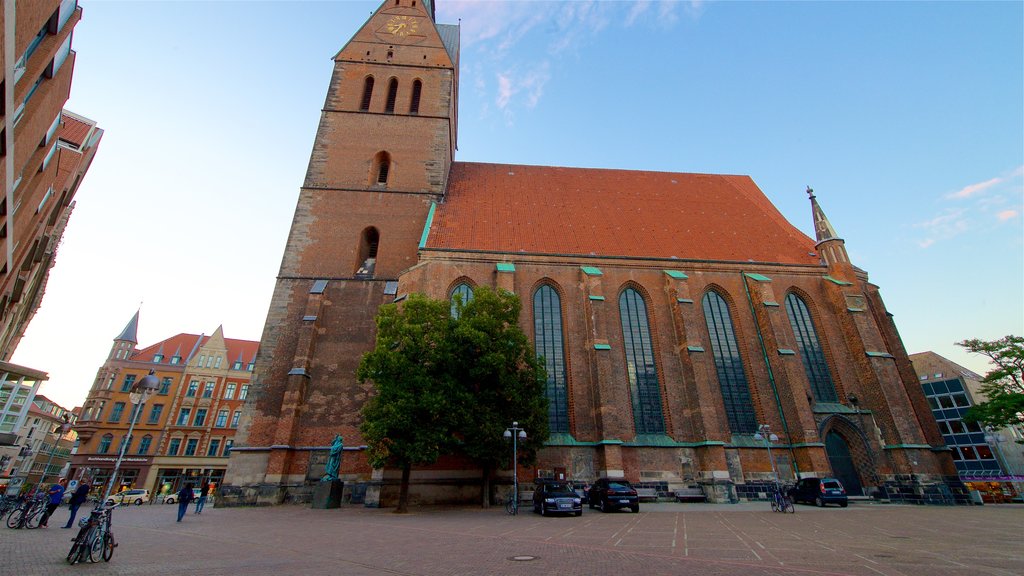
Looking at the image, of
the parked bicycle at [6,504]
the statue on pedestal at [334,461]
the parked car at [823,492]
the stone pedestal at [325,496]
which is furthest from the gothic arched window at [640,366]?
the parked bicycle at [6,504]

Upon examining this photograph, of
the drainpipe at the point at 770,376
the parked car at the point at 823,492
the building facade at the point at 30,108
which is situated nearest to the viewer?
the building facade at the point at 30,108

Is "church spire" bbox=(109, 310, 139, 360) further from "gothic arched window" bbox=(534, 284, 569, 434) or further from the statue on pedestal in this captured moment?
"gothic arched window" bbox=(534, 284, 569, 434)

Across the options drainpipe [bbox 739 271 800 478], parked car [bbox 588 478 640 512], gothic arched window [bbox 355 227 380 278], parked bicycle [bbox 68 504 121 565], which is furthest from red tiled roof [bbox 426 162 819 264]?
parked bicycle [bbox 68 504 121 565]

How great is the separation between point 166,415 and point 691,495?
44.2m

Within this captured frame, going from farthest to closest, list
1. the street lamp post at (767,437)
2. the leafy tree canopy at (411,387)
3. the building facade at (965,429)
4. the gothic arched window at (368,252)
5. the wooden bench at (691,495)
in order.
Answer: the building facade at (965,429)
the gothic arched window at (368,252)
the street lamp post at (767,437)
the wooden bench at (691,495)
the leafy tree canopy at (411,387)

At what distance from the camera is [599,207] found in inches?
1104

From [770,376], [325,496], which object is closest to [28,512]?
[325,496]

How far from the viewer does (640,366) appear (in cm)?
2139

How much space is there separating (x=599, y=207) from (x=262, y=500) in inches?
898

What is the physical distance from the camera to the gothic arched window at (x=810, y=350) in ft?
71.1

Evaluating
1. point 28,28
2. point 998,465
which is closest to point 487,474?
point 28,28

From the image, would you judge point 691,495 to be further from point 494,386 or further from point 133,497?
point 133,497

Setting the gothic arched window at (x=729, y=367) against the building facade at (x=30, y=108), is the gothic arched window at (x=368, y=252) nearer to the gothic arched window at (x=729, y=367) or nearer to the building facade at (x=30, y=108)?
the building facade at (x=30, y=108)

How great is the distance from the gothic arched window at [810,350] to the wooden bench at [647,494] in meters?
9.74
